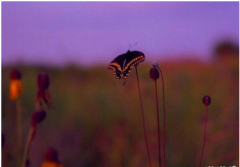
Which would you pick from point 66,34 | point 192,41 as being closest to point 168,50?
point 192,41

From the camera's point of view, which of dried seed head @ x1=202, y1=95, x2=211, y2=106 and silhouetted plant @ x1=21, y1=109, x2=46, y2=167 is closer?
silhouetted plant @ x1=21, y1=109, x2=46, y2=167

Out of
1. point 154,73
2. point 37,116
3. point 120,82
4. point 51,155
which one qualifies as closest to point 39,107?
point 37,116

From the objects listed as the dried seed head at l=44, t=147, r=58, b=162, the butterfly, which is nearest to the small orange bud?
the dried seed head at l=44, t=147, r=58, b=162

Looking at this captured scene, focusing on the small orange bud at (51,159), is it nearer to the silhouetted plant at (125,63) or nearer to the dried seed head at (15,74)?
the dried seed head at (15,74)

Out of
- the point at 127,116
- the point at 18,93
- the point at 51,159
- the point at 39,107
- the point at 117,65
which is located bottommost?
the point at 51,159

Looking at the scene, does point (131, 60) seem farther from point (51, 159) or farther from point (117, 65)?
point (51, 159)

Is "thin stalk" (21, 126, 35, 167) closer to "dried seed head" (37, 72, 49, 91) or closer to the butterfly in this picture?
"dried seed head" (37, 72, 49, 91)

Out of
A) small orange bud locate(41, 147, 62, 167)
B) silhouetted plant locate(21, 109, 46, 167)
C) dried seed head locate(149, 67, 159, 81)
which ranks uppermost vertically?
dried seed head locate(149, 67, 159, 81)
